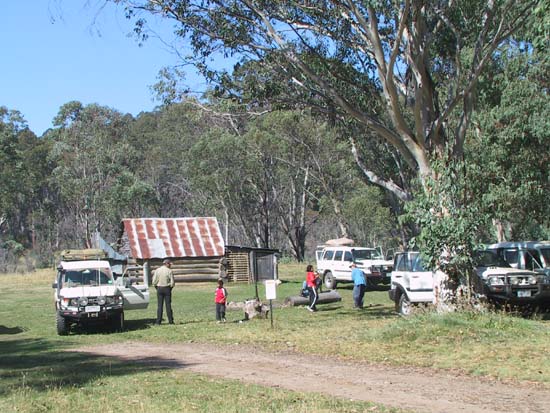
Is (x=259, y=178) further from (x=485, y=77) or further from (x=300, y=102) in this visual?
(x=300, y=102)

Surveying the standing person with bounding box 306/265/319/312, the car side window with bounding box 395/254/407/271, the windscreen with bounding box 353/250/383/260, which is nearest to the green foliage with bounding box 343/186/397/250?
the windscreen with bounding box 353/250/383/260

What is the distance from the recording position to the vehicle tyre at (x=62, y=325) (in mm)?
17312

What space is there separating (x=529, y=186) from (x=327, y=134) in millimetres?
23483

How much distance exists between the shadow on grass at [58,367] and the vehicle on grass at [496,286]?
824cm

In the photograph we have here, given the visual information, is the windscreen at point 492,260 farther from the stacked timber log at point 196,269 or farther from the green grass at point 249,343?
the stacked timber log at point 196,269

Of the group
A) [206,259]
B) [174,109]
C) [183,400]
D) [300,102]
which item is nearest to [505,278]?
[300,102]

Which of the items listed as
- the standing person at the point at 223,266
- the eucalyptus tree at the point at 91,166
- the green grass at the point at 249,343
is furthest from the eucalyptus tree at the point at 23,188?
the green grass at the point at 249,343

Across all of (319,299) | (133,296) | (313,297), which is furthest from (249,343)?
(319,299)

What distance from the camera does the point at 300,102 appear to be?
1891 centimetres

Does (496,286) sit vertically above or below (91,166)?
below

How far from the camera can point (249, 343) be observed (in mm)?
14742

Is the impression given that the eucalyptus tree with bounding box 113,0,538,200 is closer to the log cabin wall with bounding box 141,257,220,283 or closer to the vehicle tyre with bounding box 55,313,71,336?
the vehicle tyre with bounding box 55,313,71,336

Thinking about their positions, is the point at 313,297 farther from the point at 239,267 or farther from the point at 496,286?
the point at 239,267

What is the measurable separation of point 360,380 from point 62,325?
9647 mm
